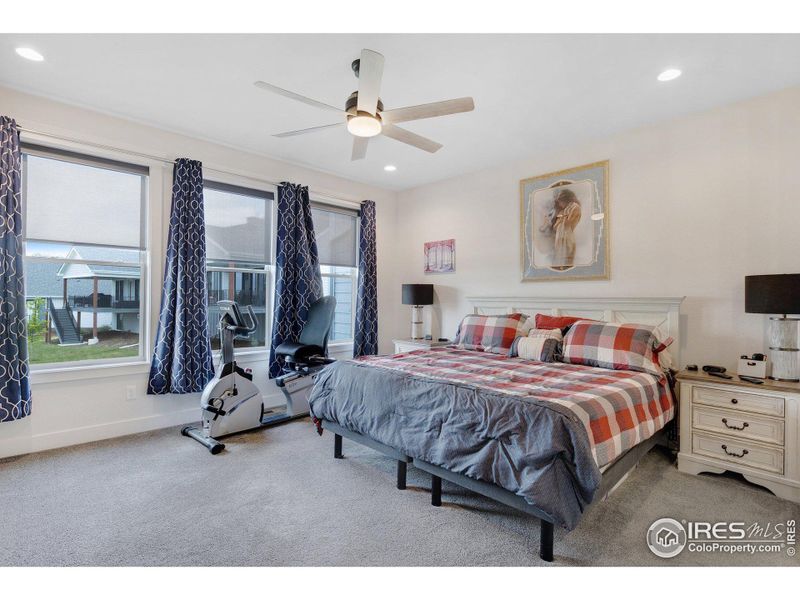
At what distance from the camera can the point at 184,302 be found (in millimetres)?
3572

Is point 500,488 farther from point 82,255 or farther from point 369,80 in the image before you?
point 82,255

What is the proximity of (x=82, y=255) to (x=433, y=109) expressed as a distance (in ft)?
10.4

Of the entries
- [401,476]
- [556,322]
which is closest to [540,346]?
[556,322]

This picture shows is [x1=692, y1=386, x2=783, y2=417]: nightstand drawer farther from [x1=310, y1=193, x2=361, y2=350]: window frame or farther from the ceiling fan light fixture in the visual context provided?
[x1=310, y1=193, x2=361, y2=350]: window frame

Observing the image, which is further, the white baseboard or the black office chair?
the black office chair

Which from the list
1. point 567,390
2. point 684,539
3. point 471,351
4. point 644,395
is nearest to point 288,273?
point 471,351

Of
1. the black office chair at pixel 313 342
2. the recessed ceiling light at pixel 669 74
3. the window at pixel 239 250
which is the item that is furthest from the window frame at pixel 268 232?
the recessed ceiling light at pixel 669 74

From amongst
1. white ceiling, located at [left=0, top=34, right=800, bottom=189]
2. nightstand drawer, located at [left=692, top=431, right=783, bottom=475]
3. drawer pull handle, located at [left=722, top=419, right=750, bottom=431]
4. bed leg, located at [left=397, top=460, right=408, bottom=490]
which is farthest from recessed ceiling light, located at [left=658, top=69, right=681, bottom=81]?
bed leg, located at [left=397, top=460, right=408, bottom=490]

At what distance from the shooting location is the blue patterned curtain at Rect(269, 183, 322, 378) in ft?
14.2

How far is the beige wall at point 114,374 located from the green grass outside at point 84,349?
0.18m

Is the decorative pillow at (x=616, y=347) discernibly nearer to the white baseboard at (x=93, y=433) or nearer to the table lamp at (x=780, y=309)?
the table lamp at (x=780, y=309)

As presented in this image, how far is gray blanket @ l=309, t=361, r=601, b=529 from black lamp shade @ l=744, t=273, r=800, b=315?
5.69 feet
